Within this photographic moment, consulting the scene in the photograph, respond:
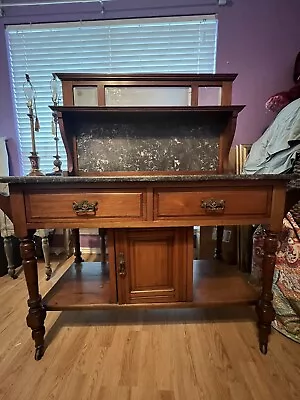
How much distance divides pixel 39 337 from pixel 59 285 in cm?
28

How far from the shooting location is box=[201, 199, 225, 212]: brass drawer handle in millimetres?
978

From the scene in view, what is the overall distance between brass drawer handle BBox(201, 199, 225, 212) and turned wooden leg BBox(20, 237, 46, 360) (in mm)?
740

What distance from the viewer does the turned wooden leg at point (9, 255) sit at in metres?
1.83

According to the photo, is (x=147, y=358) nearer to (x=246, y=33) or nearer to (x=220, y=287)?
(x=220, y=287)

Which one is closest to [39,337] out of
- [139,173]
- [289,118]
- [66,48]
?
[139,173]

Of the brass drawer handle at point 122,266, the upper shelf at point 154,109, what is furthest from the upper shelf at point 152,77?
the brass drawer handle at point 122,266

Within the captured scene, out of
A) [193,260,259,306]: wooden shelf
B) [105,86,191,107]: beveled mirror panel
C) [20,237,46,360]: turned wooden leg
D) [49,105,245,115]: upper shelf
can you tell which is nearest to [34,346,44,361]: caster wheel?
[20,237,46,360]: turned wooden leg

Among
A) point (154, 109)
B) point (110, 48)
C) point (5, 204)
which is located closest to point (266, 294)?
point (154, 109)

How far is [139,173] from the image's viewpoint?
1.33 metres

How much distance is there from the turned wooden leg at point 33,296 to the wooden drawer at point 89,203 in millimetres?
139

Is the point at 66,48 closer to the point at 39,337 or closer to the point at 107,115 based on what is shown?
the point at 107,115

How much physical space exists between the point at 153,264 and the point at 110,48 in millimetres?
1826

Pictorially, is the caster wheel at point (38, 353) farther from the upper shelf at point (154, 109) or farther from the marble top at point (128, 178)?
the upper shelf at point (154, 109)

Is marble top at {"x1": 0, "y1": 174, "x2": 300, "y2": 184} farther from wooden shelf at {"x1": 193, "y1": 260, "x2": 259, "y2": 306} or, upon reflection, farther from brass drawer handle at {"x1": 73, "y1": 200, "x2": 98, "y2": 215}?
wooden shelf at {"x1": 193, "y1": 260, "x2": 259, "y2": 306}
